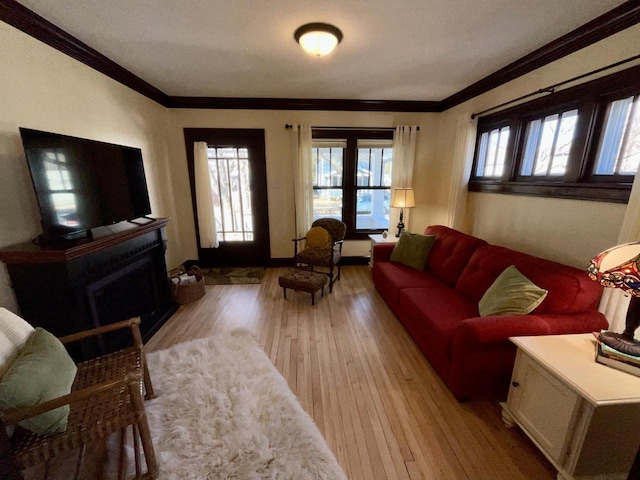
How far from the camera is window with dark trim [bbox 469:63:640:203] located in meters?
1.76

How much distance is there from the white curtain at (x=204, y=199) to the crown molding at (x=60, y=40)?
1036mm

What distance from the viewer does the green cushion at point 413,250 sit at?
3.00 meters

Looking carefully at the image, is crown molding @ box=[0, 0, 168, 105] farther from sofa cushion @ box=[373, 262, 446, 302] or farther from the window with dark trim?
the window with dark trim

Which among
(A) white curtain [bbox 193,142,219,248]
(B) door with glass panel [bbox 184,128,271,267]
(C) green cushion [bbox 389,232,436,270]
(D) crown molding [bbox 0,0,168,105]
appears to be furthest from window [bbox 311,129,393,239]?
(D) crown molding [bbox 0,0,168,105]

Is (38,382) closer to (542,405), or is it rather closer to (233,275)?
(542,405)

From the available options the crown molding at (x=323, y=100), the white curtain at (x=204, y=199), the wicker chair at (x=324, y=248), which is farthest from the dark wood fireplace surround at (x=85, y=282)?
the wicker chair at (x=324, y=248)

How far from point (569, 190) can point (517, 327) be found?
133cm

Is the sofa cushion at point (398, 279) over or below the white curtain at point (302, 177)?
below

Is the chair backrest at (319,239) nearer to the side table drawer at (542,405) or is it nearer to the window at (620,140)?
the side table drawer at (542,405)

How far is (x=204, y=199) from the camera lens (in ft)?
12.8

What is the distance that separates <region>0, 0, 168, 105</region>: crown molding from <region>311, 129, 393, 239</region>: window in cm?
242

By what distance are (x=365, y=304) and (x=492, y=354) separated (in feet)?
5.16

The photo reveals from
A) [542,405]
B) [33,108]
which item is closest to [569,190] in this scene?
[542,405]

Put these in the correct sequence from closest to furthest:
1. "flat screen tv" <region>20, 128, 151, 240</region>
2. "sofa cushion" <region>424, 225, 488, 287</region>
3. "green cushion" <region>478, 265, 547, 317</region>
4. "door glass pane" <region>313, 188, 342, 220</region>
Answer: "flat screen tv" <region>20, 128, 151, 240</region>, "green cushion" <region>478, 265, 547, 317</region>, "sofa cushion" <region>424, 225, 488, 287</region>, "door glass pane" <region>313, 188, 342, 220</region>
